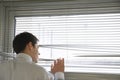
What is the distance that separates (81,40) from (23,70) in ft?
1.94

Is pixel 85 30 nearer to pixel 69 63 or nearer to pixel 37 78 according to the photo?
pixel 69 63

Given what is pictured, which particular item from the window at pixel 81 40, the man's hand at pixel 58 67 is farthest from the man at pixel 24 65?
the window at pixel 81 40

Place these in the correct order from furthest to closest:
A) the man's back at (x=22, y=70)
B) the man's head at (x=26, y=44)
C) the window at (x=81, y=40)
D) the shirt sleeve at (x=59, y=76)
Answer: the window at (x=81, y=40) → the shirt sleeve at (x=59, y=76) → the man's head at (x=26, y=44) → the man's back at (x=22, y=70)

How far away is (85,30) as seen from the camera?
184cm

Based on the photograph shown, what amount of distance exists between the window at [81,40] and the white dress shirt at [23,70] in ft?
1.44

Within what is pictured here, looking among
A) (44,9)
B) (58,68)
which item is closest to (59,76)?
(58,68)

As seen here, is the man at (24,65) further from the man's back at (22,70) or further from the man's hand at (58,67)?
the man's hand at (58,67)

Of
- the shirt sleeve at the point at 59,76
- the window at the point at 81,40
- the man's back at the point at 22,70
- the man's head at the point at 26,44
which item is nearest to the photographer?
the man's back at the point at 22,70

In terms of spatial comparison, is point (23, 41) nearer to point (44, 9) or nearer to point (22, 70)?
point (22, 70)

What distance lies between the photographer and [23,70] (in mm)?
1401

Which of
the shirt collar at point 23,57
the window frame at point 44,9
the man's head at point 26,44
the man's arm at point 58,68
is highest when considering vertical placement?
the window frame at point 44,9

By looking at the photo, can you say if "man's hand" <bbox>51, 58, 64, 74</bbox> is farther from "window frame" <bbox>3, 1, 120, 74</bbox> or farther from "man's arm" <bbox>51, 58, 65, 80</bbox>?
"window frame" <bbox>3, 1, 120, 74</bbox>

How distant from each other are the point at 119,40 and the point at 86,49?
0.25 meters

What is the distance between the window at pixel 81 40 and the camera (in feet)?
5.82
